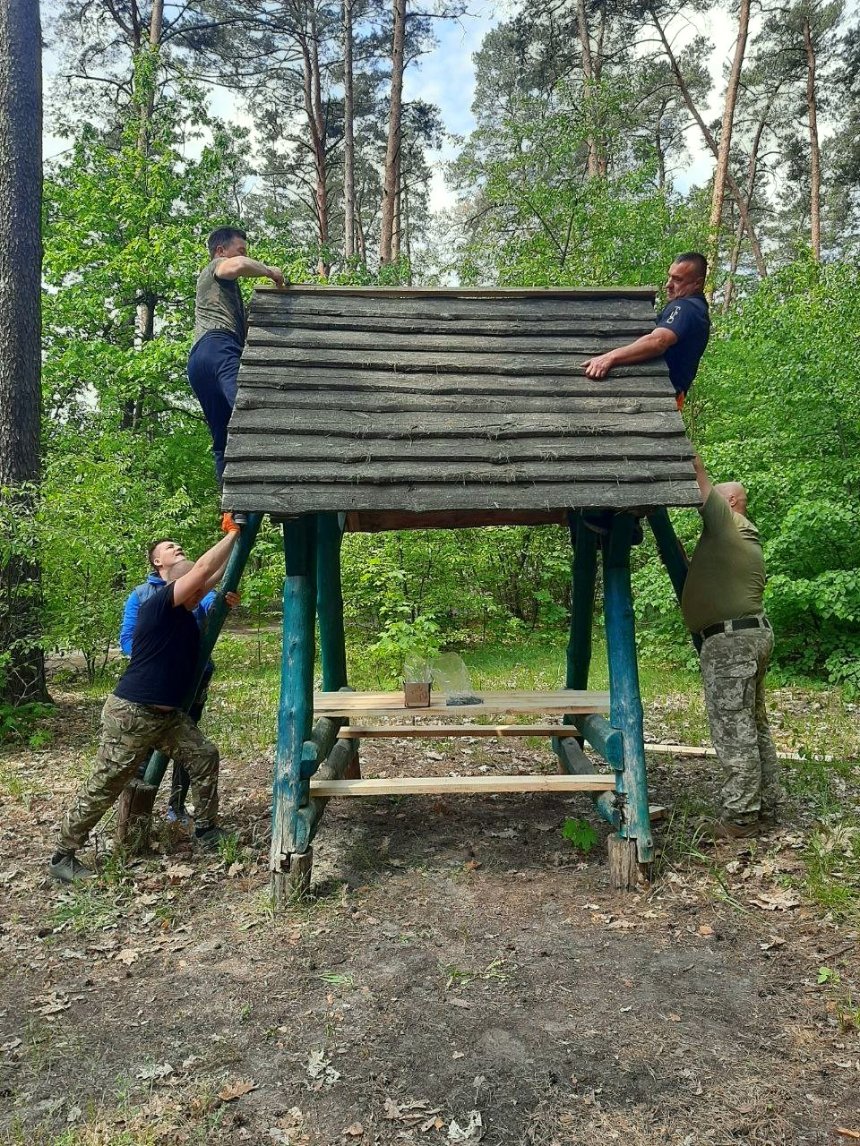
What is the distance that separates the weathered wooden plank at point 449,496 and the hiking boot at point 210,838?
230cm

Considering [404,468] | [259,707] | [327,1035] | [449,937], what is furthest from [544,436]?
[259,707]

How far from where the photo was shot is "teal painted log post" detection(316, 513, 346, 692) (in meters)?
6.53

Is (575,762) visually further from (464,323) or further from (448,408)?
(464,323)

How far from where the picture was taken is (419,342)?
4996mm

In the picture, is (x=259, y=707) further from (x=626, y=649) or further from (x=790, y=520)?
(x=790, y=520)

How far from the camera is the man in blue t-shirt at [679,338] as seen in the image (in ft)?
15.9

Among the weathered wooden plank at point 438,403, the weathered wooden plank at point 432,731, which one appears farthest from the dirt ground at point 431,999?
the weathered wooden plank at point 438,403

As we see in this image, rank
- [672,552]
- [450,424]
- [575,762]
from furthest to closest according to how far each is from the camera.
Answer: [575,762], [672,552], [450,424]

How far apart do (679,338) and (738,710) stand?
2307mm

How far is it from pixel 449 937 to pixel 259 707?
5917 mm

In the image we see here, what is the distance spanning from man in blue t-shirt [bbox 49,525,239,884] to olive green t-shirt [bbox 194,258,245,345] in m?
1.36

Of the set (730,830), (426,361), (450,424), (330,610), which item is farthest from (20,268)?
(730,830)

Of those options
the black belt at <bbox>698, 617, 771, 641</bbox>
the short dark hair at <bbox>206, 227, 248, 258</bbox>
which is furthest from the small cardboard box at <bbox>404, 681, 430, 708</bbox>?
the short dark hair at <bbox>206, 227, 248, 258</bbox>

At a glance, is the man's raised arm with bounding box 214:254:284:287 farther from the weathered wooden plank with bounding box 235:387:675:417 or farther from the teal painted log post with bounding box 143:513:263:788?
the teal painted log post with bounding box 143:513:263:788
